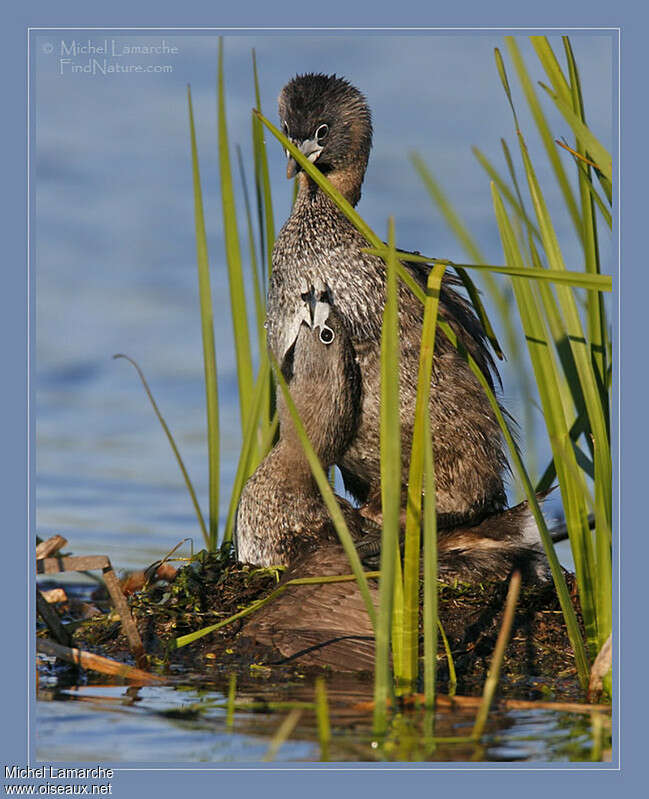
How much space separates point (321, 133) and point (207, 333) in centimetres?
137

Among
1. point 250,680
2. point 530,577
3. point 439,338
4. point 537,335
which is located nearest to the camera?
point 537,335

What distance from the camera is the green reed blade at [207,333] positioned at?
646cm

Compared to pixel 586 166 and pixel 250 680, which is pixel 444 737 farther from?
pixel 586 166

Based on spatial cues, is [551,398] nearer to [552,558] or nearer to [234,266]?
[552,558]

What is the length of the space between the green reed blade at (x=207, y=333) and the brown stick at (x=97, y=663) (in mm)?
2016

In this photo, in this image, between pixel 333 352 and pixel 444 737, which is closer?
pixel 444 737

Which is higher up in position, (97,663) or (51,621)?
(51,621)

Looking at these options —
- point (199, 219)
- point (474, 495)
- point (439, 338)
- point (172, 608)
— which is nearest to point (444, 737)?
point (172, 608)

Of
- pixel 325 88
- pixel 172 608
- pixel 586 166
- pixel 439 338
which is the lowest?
pixel 172 608

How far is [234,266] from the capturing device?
6.64m

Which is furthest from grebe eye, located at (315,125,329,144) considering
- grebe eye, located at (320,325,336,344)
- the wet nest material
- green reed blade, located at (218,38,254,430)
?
the wet nest material

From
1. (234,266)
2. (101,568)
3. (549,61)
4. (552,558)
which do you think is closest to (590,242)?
(549,61)

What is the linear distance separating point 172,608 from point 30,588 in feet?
4.31

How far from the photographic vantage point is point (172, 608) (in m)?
5.58
